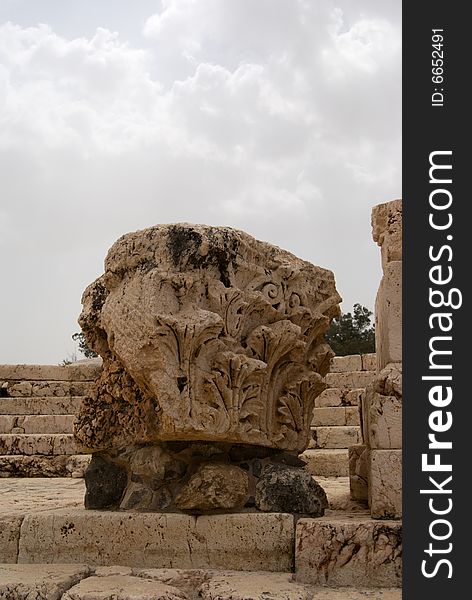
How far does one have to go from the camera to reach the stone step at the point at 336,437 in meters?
7.16

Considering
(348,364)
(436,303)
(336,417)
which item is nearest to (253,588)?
(436,303)

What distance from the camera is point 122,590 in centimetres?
277

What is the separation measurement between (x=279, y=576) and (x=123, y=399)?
1226mm

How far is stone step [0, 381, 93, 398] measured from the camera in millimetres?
10719

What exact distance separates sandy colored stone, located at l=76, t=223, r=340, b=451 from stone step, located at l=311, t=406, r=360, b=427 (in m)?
4.42

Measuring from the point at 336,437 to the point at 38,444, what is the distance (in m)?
3.47

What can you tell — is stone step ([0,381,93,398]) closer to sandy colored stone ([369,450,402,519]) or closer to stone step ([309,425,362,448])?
stone step ([309,425,362,448])

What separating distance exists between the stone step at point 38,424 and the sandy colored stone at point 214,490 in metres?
6.17

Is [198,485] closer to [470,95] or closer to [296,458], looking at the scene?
[296,458]

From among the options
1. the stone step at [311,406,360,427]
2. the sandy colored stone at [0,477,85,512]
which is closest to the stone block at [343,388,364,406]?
the stone step at [311,406,360,427]

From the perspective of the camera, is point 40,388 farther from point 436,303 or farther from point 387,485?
point 436,303

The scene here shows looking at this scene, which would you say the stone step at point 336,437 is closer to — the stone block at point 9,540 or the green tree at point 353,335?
the stone block at point 9,540

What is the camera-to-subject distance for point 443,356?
8.39 feet

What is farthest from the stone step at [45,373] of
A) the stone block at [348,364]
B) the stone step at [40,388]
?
the stone block at [348,364]
